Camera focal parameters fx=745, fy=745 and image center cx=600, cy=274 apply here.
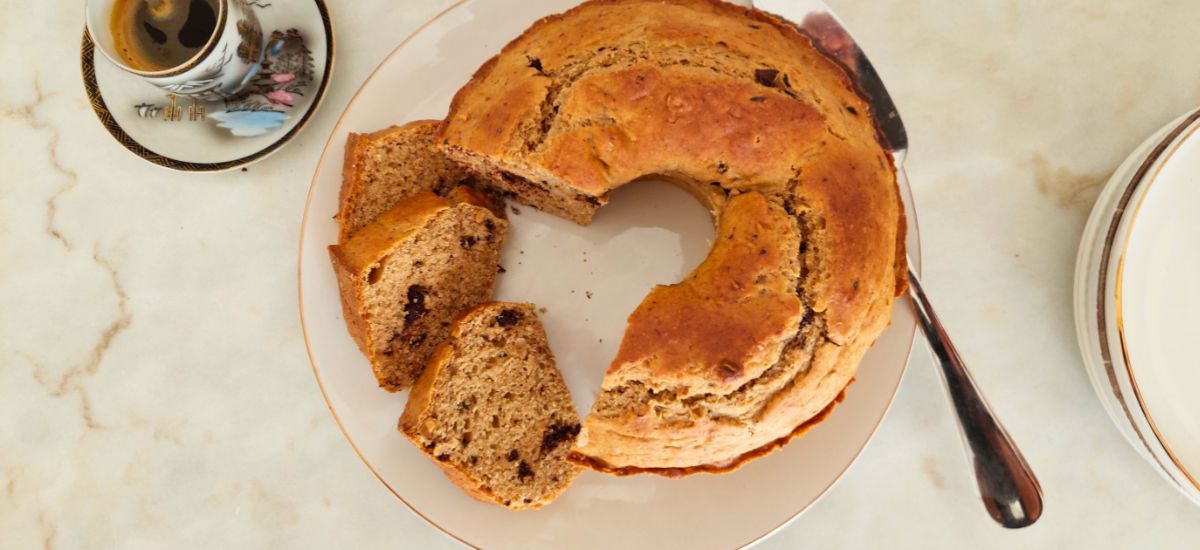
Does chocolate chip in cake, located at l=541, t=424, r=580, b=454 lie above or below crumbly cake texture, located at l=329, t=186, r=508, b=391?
below

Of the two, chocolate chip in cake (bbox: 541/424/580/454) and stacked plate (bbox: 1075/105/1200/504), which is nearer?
stacked plate (bbox: 1075/105/1200/504)

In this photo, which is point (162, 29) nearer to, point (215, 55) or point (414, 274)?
point (215, 55)

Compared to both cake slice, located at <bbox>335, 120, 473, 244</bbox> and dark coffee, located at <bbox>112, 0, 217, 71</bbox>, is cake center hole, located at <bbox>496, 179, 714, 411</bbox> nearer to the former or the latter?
cake slice, located at <bbox>335, 120, 473, 244</bbox>

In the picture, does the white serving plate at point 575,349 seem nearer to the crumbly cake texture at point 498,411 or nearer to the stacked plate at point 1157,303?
the crumbly cake texture at point 498,411

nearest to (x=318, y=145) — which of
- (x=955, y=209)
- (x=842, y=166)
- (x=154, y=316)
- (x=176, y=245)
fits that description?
(x=176, y=245)

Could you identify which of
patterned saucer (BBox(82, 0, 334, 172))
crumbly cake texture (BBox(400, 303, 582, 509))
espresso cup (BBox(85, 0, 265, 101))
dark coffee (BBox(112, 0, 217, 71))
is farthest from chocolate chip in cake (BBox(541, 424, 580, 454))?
dark coffee (BBox(112, 0, 217, 71))
